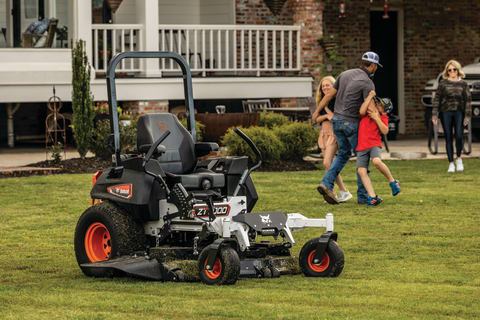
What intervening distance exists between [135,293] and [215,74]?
51.3 ft

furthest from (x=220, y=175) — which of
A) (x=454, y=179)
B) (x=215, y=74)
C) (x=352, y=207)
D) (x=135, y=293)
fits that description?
(x=215, y=74)

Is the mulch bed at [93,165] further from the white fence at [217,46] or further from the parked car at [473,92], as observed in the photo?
the parked car at [473,92]

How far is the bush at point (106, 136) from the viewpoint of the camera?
58.0ft

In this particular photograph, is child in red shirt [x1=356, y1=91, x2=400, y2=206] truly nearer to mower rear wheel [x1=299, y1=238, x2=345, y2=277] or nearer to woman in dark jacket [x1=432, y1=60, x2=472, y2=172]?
woman in dark jacket [x1=432, y1=60, x2=472, y2=172]

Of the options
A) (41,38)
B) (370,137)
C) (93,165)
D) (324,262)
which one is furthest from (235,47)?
(324,262)

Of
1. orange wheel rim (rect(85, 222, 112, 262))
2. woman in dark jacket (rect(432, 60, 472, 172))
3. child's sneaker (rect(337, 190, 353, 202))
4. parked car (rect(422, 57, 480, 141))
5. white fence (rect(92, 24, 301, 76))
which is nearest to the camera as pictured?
orange wheel rim (rect(85, 222, 112, 262))

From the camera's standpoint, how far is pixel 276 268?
26.7ft

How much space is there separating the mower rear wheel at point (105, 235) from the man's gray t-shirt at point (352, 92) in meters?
4.85

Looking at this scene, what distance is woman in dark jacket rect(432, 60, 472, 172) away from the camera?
16.4 meters

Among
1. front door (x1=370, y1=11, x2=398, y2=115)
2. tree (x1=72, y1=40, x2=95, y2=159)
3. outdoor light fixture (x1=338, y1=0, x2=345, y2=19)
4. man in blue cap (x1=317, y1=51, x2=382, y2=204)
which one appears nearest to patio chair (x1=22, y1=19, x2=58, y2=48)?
tree (x1=72, y1=40, x2=95, y2=159)

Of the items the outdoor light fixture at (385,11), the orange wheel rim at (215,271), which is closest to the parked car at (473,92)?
the outdoor light fixture at (385,11)

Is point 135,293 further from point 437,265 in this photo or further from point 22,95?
point 22,95

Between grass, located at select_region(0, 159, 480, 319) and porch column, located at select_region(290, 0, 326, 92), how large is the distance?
363 inches

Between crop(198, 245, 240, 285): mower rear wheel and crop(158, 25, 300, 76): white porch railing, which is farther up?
crop(158, 25, 300, 76): white porch railing
